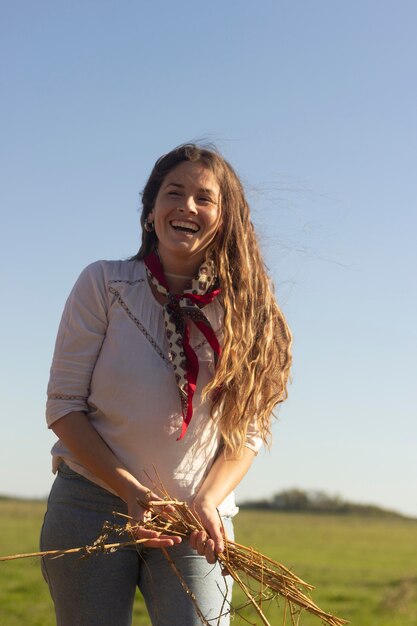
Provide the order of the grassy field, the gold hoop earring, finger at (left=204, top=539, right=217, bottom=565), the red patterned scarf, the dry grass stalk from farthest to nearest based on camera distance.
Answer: the grassy field
the gold hoop earring
the red patterned scarf
finger at (left=204, top=539, right=217, bottom=565)
the dry grass stalk

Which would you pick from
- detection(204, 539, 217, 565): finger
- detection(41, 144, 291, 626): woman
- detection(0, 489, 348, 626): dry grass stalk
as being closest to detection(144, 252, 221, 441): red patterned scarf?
detection(41, 144, 291, 626): woman

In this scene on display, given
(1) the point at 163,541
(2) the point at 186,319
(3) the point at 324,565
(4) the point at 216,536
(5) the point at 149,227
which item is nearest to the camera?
(1) the point at 163,541

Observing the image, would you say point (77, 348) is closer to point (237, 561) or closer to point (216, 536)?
point (216, 536)

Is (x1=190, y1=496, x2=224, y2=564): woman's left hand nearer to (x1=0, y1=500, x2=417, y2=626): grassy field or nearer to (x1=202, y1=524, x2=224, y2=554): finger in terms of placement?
(x1=202, y1=524, x2=224, y2=554): finger

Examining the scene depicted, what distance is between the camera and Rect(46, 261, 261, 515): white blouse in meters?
3.92

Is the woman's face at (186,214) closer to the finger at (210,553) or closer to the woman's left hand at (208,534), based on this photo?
the woman's left hand at (208,534)

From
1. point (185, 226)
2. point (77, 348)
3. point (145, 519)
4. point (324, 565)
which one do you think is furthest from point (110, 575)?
point (324, 565)

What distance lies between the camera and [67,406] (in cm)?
392

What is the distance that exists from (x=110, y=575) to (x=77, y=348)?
79 cm

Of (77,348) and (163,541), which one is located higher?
(77,348)

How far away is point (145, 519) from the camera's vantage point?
364 centimetres

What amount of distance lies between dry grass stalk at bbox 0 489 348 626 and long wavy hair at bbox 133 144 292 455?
415 millimetres

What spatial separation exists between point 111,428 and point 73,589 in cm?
56

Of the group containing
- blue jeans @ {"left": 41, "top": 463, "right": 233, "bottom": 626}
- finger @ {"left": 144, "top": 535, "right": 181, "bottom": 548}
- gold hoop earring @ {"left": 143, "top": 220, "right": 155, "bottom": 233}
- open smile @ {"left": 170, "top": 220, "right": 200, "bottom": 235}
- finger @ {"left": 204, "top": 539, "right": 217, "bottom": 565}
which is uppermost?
open smile @ {"left": 170, "top": 220, "right": 200, "bottom": 235}
